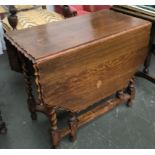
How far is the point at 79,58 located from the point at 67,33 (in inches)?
9.1

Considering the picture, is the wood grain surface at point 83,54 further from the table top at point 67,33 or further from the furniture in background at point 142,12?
the furniture in background at point 142,12

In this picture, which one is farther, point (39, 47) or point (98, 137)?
point (98, 137)

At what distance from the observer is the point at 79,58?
124 centimetres

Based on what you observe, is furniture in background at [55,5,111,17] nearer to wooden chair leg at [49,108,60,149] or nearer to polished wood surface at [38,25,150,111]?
polished wood surface at [38,25,150,111]

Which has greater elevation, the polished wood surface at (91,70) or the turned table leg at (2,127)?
the polished wood surface at (91,70)

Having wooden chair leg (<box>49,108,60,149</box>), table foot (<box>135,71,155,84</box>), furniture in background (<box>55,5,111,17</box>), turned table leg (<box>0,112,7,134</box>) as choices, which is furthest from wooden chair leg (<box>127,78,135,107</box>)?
turned table leg (<box>0,112,7,134</box>)

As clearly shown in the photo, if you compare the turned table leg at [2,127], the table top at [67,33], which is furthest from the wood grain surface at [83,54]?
the turned table leg at [2,127]

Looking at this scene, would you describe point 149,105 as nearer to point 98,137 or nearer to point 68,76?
point 98,137

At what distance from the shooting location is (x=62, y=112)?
179 centimetres

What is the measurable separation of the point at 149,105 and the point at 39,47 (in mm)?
1068

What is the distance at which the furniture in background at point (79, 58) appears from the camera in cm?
119

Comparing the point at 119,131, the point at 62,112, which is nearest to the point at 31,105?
the point at 62,112

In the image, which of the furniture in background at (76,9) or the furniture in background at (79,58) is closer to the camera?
the furniture in background at (79,58)

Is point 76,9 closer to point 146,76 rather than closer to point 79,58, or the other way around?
point 146,76
